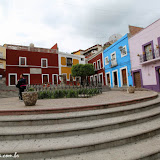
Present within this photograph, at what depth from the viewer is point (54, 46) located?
2389 centimetres

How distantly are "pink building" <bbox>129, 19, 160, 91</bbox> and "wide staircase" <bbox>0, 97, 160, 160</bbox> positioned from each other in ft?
28.8

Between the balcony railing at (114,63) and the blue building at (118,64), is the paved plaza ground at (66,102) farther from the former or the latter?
the balcony railing at (114,63)

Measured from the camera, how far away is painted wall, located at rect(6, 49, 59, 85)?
17516 mm

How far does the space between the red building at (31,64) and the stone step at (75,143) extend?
46.2ft

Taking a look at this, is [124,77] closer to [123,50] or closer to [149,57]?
[123,50]

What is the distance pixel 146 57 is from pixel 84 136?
38.6ft

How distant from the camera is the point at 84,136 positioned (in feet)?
8.90

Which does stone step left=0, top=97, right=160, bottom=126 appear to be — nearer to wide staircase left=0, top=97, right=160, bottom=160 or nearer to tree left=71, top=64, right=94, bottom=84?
wide staircase left=0, top=97, right=160, bottom=160

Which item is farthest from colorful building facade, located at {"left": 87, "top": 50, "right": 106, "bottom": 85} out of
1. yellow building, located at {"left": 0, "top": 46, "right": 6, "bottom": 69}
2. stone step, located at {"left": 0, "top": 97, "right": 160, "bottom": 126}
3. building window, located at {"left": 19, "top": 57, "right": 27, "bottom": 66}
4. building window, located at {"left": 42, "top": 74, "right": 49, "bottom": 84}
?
stone step, located at {"left": 0, "top": 97, "right": 160, "bottom": 126}

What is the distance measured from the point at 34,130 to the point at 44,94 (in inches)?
216

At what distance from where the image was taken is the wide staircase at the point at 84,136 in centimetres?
222

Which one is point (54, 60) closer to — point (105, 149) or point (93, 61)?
point (93, 61)

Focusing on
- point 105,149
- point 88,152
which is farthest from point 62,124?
point 105,149

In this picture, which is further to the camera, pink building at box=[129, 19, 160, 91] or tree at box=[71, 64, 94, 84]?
tree at box=[71, 64, 94, 84]
